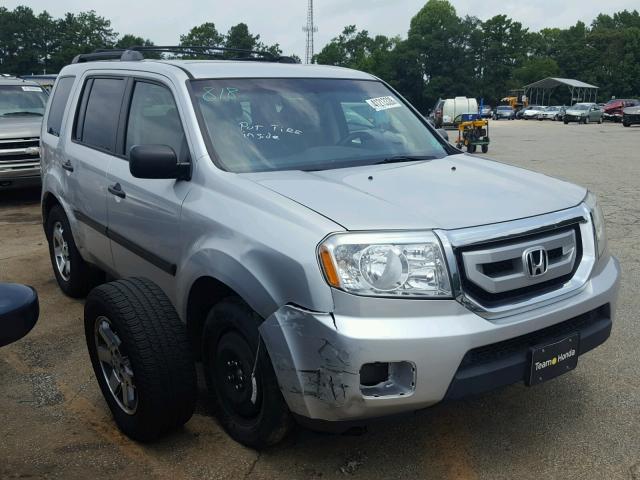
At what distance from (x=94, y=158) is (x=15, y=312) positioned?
2579mm

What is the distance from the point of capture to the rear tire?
502 centimetres

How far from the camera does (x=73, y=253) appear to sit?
502cm

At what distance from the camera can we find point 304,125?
3721mm

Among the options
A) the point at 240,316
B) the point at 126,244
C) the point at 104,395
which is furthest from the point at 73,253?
the point at 240,316

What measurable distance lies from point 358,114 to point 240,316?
5.89ft

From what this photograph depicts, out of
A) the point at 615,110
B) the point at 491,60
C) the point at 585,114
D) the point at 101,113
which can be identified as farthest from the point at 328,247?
the point at 491,60

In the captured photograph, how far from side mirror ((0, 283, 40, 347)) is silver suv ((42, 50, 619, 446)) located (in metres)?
0.89

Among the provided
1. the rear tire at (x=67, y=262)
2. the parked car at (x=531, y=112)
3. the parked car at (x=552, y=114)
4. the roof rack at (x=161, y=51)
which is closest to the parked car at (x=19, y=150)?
the rear tire at (x=67, y=262)

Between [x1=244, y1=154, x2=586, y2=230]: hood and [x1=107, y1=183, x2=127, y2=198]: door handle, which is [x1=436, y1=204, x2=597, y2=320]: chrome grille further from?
[x1=107, y1=183, x2=127, y2=198]: door handle

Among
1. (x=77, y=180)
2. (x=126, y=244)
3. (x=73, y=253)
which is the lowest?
(x=73, y=253)

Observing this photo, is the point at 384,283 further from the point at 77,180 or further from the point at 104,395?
the point at 77,180

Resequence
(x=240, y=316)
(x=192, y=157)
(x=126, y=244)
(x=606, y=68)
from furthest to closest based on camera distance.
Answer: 1. (x=606, y=68)
2. (x=126, y=244)
3. (x=192, y=157)
4. (x=240, y=316)

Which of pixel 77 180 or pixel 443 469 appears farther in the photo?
pixel 77 180

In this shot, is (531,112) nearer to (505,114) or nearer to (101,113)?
(505,114)
